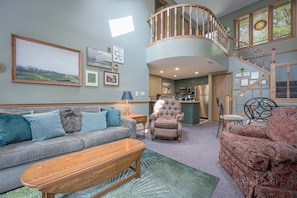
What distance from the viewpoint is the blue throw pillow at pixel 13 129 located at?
5.10ft

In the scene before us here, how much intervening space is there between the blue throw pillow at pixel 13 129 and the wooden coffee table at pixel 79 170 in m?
0.80

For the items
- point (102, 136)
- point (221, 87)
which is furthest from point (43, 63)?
point (221, 87)

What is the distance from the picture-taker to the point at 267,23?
521cm

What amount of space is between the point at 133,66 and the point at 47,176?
317cm

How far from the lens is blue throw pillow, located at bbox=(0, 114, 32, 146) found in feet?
5.10

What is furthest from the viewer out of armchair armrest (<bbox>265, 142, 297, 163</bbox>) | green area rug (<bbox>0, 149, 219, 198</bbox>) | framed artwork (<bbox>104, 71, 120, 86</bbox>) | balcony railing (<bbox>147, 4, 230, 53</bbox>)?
balcony railing (<bbox>147, 4, 230, 53</bbox>)

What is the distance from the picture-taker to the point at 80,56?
2.70m

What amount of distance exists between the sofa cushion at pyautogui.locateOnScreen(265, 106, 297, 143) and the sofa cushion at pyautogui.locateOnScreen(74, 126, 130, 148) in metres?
2.27

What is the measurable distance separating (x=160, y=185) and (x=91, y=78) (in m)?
2.51

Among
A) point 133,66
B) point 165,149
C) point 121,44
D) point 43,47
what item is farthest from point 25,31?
point 165,149

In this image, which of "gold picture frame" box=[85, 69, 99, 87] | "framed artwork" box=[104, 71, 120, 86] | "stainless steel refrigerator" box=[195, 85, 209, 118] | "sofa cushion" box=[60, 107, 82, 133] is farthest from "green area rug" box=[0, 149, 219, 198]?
"stainless steel refrigerator" box=[195, 85, 209, 118]

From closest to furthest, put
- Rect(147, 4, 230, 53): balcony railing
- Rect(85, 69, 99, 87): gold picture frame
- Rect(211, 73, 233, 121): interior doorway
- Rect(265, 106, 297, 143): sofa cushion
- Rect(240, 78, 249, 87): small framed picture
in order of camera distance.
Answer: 1. Rect(265, 106, 297, 143): sofa cushion
2. Rect(85, 69, 99, 87): gold picture frame
3. Rect(147, 4, 230, 53): balcony railing
4. Rect(240, 78, 249, 87): small framed picture
5. Rect(211, 73, 233, 121): interior doorway

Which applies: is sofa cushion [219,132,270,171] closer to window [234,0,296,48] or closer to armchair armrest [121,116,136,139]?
armchair armrest [121,116,136,139]

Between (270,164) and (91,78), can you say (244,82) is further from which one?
(91,78)
